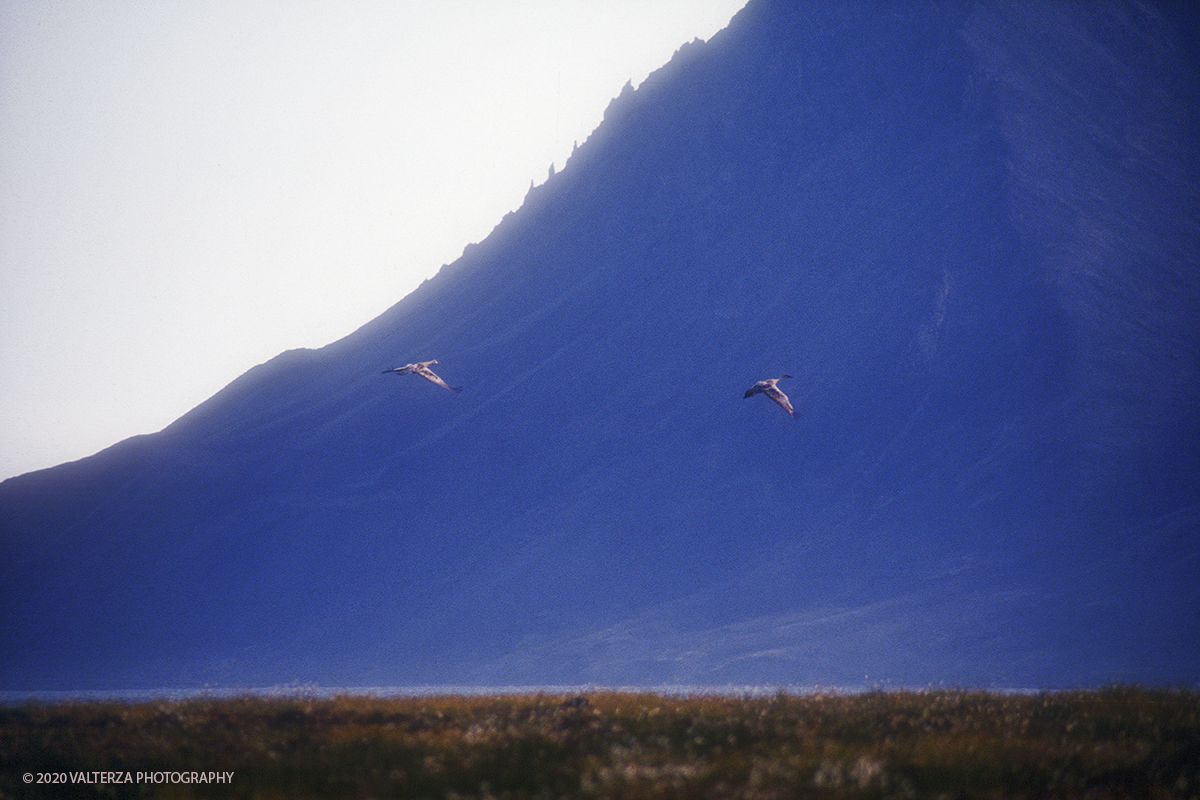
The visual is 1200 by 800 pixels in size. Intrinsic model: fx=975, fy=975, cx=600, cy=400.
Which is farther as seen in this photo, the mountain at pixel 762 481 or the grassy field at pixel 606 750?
the mountain at pixel 762 481

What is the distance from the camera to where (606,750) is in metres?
11.5

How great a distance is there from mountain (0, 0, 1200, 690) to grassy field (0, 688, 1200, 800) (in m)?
106

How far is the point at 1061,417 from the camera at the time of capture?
155 m

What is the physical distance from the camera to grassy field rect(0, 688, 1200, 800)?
32.0 ft

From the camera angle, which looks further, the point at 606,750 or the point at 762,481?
the point at 762,481

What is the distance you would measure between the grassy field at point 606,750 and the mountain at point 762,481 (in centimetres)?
10639

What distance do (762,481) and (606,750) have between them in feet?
501

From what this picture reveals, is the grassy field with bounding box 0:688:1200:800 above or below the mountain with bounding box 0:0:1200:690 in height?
above

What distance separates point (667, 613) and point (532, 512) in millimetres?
31865

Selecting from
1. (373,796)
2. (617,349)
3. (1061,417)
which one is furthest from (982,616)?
(373,796)

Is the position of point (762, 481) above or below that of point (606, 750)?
below

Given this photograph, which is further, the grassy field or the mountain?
the mountain

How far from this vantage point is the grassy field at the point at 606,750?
9742 mm

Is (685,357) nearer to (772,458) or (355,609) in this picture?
(772,458)
